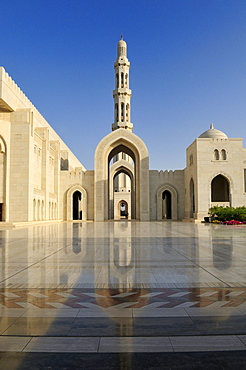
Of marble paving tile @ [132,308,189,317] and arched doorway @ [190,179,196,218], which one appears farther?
arched doorway @ [190,179,196,218]

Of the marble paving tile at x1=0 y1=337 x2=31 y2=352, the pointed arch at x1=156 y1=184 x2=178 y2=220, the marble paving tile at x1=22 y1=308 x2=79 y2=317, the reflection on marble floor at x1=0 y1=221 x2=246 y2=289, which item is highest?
the pointed arch at x1=156 y1=184 x2=178 y2=220

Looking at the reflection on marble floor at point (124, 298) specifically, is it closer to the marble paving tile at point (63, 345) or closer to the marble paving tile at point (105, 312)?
the marble paving tile at point (105, 312)

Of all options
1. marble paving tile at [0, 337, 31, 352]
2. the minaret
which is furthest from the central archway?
marble paving tile at [0, 337, 31, 352]

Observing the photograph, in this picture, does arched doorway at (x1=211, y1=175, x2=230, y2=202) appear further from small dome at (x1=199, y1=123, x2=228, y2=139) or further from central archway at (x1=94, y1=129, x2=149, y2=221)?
central archway at (x1=94, y1=129, x2=149, y2=221)

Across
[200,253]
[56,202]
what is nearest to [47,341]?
[200,253]

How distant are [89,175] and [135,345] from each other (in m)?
30.3

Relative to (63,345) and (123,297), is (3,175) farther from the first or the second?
(63,345)

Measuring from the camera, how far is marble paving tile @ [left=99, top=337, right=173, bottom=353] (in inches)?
99.1

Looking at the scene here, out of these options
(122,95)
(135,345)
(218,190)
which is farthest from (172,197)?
(135,345)

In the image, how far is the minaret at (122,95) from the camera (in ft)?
132

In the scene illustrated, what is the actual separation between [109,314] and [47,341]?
0.84 meters

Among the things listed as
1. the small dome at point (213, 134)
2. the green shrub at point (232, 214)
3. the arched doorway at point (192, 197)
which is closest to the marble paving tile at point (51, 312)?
the green shrub at point (232, 214)

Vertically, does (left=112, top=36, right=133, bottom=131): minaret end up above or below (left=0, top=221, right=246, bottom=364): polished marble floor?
above

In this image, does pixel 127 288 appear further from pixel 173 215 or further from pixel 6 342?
pixel 173 215
